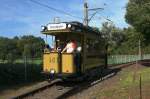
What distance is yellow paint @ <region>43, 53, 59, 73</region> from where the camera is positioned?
19359 mm

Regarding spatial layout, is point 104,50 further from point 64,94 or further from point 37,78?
point 64,94

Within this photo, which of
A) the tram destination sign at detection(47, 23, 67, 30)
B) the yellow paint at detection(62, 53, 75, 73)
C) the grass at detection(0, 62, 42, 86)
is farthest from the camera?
the grass at detection(0, 62, 42, 86)

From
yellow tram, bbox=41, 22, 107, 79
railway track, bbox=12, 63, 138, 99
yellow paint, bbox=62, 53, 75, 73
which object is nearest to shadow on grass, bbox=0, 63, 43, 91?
railway track, bbox=12, 63, 138, 99

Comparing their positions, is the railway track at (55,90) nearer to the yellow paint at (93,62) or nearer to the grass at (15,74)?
the yellow paint at (93,62)

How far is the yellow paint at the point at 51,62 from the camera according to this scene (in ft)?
63.5

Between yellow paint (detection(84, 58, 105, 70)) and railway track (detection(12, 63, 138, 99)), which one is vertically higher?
yellow paint (detection(84, 58, 105, 70))

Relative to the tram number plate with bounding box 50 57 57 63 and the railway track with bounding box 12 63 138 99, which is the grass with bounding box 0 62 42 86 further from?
the tram number plate with bounding box 50 57 57 63

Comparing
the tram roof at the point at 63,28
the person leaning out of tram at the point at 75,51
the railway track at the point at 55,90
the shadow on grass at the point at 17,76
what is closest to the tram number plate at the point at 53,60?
the person leaning out of tram at the point at 75,51

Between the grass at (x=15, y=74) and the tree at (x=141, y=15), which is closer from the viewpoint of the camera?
the grass at (x=15, y=74)

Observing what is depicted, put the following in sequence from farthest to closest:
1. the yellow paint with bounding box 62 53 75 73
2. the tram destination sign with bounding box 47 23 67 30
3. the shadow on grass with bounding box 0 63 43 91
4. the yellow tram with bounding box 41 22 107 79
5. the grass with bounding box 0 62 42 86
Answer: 1. the grass with bounding box 0 62 42 86
2. the shadow on grass with bounding box 0 63 43 91
3. the tram destination sign with bounding box 47 23 67 30
4. the yellow tram with bounding box 41 22 107 79
5. the yellow paint with bounding box 62 53 75 73

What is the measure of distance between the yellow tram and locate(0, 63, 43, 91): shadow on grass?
2477 millimetres

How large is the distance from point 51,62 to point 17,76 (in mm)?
4540

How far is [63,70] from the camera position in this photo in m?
19.3

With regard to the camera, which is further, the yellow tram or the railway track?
the yellow tram
